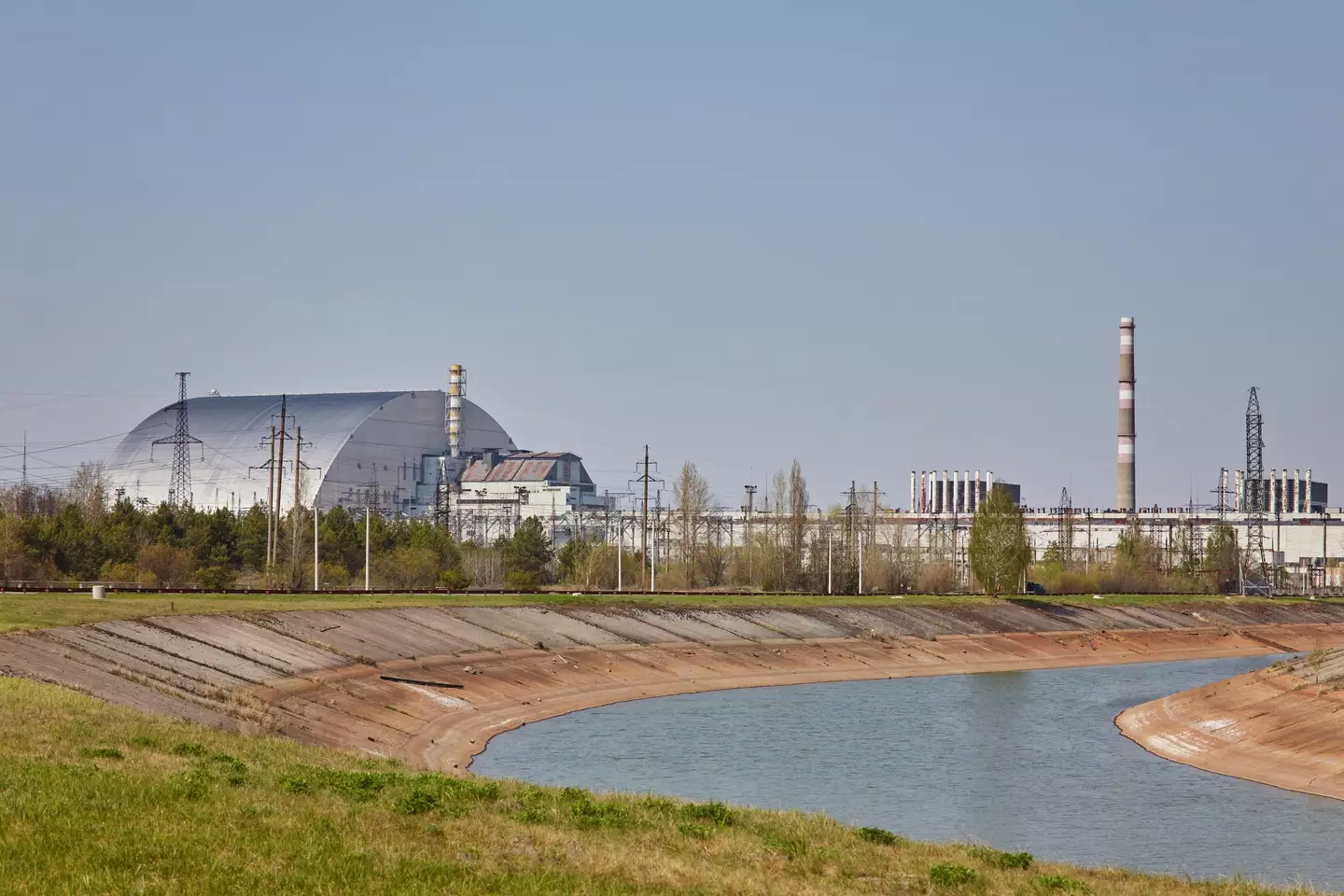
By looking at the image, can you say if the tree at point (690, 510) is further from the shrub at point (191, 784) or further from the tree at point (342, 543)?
the shrub at point (191, 784)

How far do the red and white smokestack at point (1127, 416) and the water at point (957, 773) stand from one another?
12794 cm

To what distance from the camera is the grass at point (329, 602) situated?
193 ft

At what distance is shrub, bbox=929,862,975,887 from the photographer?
20641mm

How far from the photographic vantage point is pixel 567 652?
75.9 metres

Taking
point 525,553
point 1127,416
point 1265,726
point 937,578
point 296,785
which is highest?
point 1127,416

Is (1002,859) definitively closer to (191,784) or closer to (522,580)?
(191,784)

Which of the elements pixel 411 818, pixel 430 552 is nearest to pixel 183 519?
pixel 430 552

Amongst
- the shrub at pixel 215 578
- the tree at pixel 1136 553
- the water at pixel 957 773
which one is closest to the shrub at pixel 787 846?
the water at pixel 957 773

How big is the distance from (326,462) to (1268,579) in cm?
11149

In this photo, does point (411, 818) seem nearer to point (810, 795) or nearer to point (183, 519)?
point (810, 795)

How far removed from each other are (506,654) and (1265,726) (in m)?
34.9

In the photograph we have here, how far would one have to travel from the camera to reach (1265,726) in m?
53.9

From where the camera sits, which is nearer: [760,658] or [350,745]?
[350,745]

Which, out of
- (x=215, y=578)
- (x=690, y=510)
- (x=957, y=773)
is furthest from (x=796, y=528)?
(x=957, y=773)
